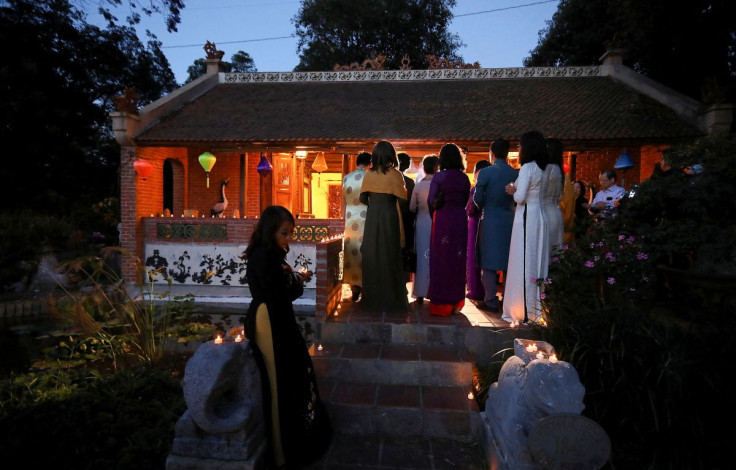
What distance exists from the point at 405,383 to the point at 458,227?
1751 mm

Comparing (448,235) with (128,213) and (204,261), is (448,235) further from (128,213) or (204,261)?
(128,213)

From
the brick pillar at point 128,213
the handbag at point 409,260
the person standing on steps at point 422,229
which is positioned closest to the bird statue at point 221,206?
the brick pillar at point 128,213

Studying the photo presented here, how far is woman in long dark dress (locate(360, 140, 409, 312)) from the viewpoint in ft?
15.8

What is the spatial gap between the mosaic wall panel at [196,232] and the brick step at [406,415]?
6.78 metres

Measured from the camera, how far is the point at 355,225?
542 cm

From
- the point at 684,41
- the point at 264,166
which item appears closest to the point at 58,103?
the point at 264,166

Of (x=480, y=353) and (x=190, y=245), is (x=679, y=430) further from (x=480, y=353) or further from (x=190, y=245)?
(x=190, y=245)

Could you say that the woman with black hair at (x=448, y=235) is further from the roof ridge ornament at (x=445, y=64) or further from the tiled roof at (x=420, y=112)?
the roof ridge ornament at (x=445, y=64)

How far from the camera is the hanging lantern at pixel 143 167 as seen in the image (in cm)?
996

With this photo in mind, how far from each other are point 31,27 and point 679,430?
19.8 meters

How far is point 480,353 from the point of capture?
14.2 ft

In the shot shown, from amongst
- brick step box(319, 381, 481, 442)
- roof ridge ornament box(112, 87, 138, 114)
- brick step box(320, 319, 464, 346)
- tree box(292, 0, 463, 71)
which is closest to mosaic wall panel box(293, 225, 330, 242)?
roof ridge ornament box(112, 87, 138, 114)

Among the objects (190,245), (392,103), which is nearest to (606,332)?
(190,245)

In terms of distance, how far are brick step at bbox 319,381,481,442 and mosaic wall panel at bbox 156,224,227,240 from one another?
6.78m
